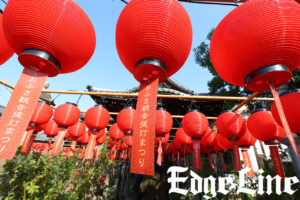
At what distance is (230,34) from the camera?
3.10ft

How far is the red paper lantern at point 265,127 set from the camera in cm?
199

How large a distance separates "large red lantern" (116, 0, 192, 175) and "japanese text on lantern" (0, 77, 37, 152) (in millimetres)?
648

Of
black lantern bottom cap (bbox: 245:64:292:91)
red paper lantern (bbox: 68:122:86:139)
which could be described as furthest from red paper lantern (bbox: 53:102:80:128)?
black lantern bottom cap (bbox: 245:64:292:91)

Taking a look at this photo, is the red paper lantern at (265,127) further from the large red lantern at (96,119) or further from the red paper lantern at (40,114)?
the red paper lantern at (40,114)

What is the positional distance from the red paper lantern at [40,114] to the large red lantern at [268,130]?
3.52 metres

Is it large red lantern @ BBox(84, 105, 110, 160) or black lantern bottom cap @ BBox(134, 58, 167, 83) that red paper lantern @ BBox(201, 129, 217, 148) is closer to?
large red lantern @ BBox(84, 105, 110, 160)

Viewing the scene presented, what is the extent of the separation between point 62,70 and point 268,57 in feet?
4.71

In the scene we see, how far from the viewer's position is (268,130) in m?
2.01

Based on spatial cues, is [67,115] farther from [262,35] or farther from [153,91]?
[262,35]

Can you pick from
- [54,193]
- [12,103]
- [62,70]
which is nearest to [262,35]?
[62,70]

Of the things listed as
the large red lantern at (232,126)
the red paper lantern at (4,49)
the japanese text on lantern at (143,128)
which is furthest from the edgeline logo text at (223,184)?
the red paper lantern at (4,49)

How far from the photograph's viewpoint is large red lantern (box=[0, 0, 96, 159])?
888 mm

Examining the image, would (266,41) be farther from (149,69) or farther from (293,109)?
(293,109)

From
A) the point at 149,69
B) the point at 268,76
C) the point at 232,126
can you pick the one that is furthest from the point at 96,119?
the point at 268,76
